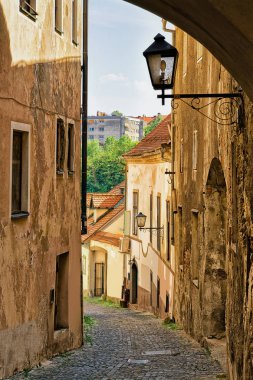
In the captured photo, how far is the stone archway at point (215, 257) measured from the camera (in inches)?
553

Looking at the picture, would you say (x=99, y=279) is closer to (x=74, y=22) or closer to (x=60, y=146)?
(x=74, y=22)

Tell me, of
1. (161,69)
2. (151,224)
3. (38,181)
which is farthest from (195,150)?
(151,224)

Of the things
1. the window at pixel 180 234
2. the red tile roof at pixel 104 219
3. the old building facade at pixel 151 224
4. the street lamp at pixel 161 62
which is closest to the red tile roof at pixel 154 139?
the old building facade at pixel 151 224

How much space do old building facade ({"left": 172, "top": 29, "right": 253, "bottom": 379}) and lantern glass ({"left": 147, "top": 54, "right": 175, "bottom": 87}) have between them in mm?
887

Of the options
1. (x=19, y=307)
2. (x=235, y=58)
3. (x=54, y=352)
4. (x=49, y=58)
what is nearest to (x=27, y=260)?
(x=19, y=307)

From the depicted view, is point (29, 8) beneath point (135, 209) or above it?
above

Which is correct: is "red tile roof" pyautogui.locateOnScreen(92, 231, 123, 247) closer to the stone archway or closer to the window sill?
the stone archway

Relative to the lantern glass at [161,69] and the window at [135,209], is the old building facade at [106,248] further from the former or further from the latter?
the lantern glass at [161,69]

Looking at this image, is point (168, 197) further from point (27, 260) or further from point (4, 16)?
point (4, 16)

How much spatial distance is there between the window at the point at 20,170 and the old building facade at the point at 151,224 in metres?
9.93

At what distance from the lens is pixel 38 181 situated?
41.4 ft

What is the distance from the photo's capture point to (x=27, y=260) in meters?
11.9

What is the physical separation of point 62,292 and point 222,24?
10.8 m

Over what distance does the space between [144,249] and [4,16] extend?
63.9 feet
